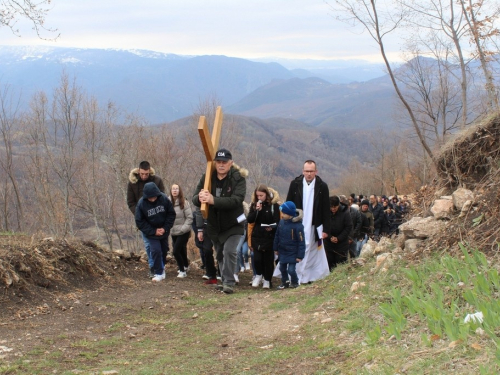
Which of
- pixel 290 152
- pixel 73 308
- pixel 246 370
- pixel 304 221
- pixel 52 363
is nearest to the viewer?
pixel 246 370

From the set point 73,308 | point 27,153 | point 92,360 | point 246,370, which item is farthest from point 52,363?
point 27,153

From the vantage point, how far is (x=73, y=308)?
6996 mm

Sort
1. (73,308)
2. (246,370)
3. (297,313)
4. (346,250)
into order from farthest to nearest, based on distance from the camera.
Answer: (346,250) → (73,308) → (297,313) → (246,370)

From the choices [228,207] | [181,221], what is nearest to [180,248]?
[181,221]

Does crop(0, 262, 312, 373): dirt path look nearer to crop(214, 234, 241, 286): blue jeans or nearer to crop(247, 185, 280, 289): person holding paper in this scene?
crop(214, 234, 241, 286): blue jeans

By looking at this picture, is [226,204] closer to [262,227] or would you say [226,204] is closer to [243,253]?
[262,227]

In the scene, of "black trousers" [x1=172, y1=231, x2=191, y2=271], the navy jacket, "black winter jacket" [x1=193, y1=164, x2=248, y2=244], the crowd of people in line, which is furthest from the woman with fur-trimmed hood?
the navy jacket

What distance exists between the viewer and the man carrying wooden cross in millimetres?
7793

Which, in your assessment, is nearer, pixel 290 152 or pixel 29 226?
pixel 29 226

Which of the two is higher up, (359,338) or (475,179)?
(475,179)

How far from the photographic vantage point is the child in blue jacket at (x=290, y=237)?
8.55 meters

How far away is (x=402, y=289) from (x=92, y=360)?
296 centimetres

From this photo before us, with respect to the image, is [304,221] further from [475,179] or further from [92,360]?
[92,360]

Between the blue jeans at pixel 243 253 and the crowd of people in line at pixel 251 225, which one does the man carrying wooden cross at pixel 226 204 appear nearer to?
the crowd of people in line at pixel 251 225
